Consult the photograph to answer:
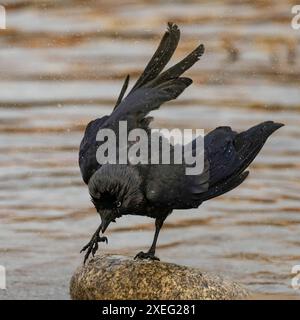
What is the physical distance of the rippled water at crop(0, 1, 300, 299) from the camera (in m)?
9.67

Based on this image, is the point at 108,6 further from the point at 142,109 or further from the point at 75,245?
the point at 142,109

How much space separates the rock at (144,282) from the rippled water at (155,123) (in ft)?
1.52

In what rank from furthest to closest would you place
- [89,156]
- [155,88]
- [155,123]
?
[155,123], [155,88], [89,156]

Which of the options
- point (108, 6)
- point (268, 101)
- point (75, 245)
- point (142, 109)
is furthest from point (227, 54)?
point (142, 109)

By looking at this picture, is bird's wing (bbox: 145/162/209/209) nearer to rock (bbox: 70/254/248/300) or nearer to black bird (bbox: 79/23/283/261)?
black bird (bbox: 79/23/283/261)

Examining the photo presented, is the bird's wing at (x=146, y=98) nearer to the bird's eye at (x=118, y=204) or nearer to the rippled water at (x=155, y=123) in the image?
the bird's eye at (x=118, y=204)

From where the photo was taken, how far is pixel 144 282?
8234mm

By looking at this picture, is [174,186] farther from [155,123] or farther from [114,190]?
[155,123]

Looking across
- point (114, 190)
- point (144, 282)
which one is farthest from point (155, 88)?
point (144, 282)

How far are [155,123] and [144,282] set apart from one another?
4.68 m

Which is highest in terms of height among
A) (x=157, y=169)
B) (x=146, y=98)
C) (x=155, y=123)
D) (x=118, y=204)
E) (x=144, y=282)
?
(x=146, y=98)

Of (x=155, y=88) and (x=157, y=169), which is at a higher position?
(x=155, y=88)

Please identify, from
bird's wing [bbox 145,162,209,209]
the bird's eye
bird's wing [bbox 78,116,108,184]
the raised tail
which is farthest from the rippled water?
the bird's eye

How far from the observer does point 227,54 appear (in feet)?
51.6
